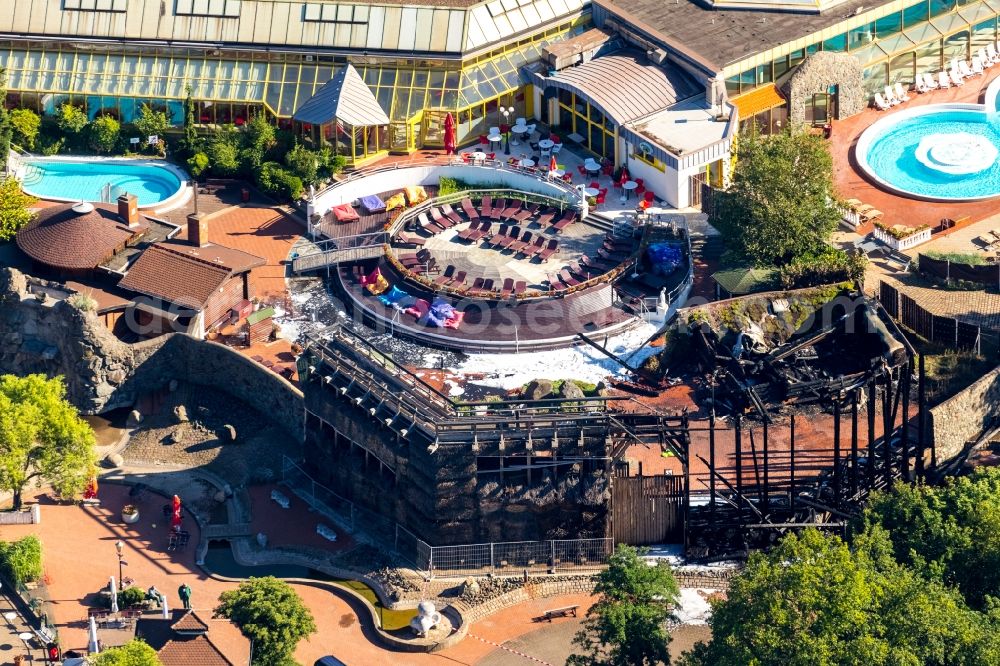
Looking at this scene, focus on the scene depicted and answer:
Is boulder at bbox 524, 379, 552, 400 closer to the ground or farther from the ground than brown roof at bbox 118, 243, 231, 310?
closer to the ground

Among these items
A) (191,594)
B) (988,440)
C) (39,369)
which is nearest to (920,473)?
(988,440)

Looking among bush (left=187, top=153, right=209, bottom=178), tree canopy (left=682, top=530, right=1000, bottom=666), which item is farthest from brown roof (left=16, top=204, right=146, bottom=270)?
tree canopy (left=682, top=530, right=1000, bottom=666)

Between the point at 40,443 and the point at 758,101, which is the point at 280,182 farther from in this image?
the point at 758,101

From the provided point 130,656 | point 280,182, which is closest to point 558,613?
point 130,656

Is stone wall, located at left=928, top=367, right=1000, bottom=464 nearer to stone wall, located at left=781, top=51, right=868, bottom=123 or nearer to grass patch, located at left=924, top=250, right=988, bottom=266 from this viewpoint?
grass patch, located at left=924, top=250, right=988, bottom=266

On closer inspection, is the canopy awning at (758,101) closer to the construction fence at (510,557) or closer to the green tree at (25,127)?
the construction fence at (510,557)

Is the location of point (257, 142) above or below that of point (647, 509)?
above
